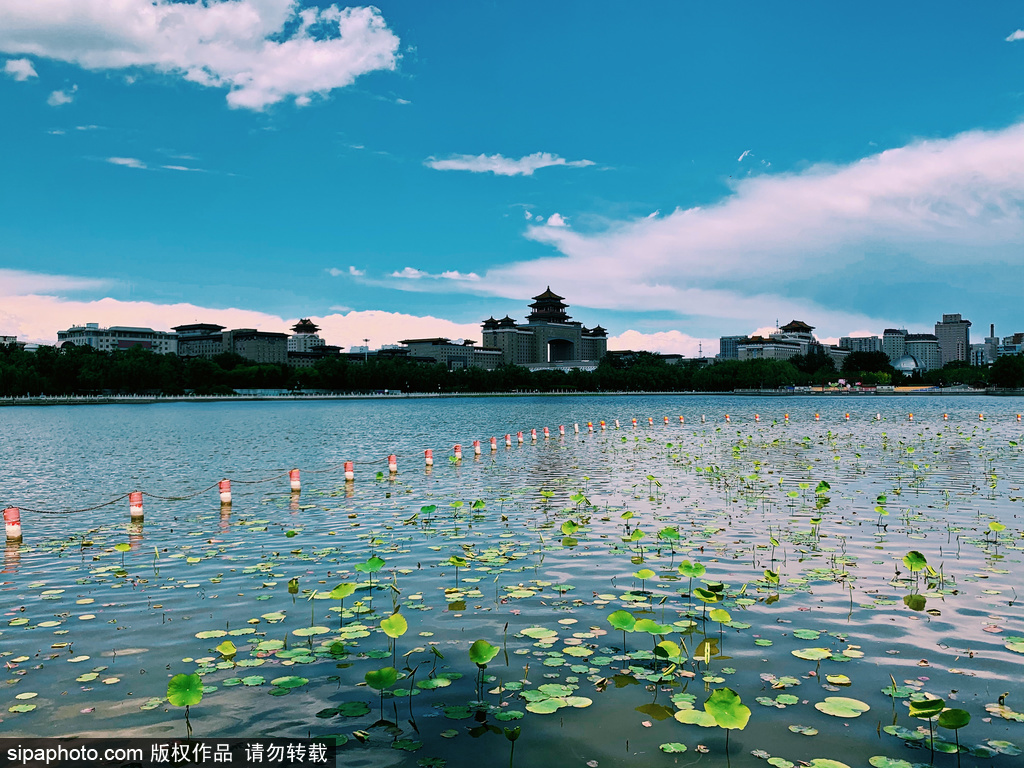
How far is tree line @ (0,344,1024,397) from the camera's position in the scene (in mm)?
126188

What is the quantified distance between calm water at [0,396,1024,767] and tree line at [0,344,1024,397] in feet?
409

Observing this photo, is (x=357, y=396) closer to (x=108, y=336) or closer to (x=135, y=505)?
(x=108, y=336)

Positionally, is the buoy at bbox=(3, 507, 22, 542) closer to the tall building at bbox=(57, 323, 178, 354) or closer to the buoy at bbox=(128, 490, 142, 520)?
the buoy at bbox=(128, 490, 142, 520)

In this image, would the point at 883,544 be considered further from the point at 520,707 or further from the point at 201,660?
the point at 201,660

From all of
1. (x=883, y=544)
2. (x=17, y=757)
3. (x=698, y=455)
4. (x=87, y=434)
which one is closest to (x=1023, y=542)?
(x=883, y=544)

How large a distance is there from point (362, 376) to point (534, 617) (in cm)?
15226

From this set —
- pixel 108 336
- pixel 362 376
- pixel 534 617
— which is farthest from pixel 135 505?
pixel 108 336

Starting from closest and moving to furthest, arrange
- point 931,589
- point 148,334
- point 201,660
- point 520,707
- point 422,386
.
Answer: point 520,707 < point 201,660 < point 931,589 < point 422,386 < point 148,334

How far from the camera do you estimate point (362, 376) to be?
157 metres

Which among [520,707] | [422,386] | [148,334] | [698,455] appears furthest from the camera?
[148,334]

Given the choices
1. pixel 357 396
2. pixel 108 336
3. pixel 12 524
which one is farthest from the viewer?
pixel 108 336

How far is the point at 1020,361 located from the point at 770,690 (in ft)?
524

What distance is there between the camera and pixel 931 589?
374 inches

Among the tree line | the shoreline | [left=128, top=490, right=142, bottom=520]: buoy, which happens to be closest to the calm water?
[left=128, top=490, right=142, bottom=520]: buoy
